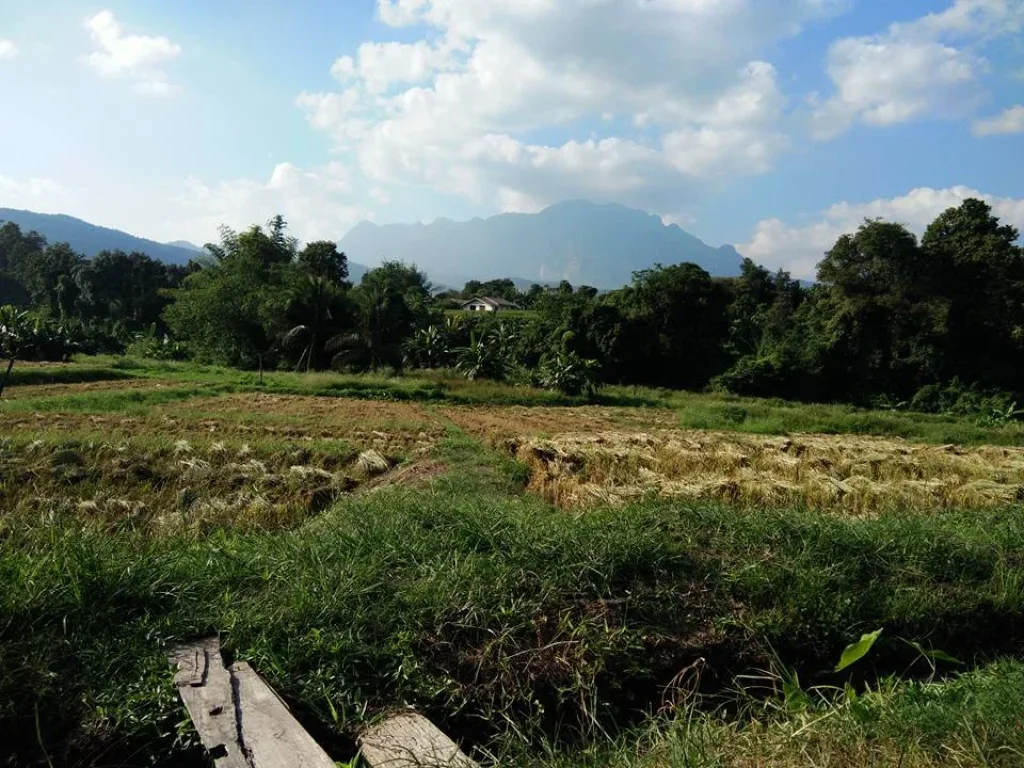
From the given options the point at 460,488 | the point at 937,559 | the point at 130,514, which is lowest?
the point at 130,514

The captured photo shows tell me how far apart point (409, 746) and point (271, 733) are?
21.0 inches

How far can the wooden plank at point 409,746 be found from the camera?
7.80 ft

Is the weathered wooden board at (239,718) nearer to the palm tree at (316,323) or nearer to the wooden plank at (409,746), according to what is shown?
the wooden plank at (409,746)

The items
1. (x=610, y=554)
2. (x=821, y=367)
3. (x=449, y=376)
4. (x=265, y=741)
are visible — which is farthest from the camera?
(x=821, y=367)

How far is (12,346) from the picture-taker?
27.7 metres

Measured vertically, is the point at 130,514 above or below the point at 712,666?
below

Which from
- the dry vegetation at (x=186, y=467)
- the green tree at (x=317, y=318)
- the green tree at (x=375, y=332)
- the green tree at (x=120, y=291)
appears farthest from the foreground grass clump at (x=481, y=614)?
Result: the green tree at (x=120, y=291)

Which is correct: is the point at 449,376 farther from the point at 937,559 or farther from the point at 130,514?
the point at 937,559

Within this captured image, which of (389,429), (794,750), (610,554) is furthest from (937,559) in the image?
(389,429)

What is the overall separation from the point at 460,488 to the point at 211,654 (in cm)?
466

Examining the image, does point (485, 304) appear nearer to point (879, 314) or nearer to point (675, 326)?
point (675, 326)

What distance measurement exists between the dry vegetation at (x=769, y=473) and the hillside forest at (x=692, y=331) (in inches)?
562

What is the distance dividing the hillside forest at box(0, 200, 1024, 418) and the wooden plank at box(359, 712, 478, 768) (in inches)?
902

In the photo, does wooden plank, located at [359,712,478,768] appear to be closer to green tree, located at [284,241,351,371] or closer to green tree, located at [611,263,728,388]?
green tree, located at [284,241,351,371]
